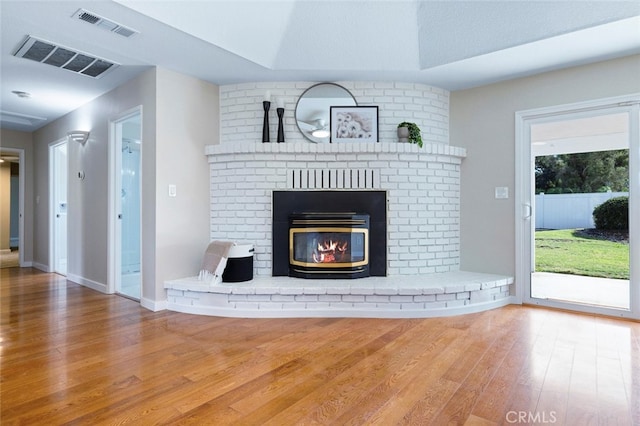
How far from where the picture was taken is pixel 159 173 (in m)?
3.41

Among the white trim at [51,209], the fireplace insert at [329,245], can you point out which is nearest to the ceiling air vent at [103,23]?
the fireplace insert at [329,245]

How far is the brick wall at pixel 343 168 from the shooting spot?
3.72 m

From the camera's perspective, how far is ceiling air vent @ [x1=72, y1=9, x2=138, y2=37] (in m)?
2.52

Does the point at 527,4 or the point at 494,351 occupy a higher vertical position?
the point at 527,4

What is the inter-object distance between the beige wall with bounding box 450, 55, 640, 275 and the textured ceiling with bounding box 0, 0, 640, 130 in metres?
0.17

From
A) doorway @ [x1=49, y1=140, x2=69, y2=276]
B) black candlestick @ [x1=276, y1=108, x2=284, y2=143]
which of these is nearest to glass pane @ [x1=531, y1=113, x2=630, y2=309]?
black candlestick @ [x1=276, y1=108, x2=284, y2=143]

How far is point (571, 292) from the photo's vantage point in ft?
11.5

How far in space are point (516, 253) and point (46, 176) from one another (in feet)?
21.9

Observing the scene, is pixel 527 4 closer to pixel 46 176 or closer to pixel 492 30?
pixel 492 30

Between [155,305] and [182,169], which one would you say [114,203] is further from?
[155,305]

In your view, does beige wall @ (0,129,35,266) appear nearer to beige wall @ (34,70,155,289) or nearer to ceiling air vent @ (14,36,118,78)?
beige wall @ (34,70,155,289)

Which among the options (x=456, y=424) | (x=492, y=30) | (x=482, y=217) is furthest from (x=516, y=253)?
(x=456, y=424)

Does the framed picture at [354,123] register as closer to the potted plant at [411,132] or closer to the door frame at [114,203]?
the potted plant at [411,132]

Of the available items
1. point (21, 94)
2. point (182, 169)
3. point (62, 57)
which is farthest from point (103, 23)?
point (21, 94)
